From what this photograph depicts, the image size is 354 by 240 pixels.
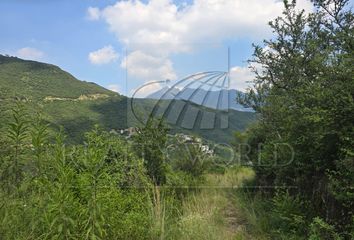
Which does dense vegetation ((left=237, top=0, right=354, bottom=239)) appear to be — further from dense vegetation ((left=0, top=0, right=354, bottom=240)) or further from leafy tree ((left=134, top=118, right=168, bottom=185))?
leafy tree ((left=134, top=118, right=168, bottom=185))

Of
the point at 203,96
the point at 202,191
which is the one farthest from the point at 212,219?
the point at 203,96

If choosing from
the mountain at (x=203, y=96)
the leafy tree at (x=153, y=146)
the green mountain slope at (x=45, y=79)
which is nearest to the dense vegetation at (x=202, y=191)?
the leafy tree at (x=153, y=146)

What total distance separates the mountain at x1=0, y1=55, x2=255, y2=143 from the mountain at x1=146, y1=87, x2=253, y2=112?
289mm

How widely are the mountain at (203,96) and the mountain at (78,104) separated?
289 mm

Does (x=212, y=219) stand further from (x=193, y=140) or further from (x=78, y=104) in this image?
(x=78, y=104)

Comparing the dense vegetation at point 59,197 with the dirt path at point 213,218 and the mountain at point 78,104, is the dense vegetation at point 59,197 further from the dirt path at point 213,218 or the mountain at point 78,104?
the mountain at point 78,104

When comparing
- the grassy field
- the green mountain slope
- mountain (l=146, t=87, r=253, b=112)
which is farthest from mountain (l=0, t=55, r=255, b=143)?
the grassy field

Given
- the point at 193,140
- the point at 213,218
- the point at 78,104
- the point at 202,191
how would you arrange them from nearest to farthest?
the point at 213,218 → the point at 202,191 → the point at 193,140 → the point at 78,104

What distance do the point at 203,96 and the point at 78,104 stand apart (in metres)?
11.0

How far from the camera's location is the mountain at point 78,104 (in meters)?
13.6

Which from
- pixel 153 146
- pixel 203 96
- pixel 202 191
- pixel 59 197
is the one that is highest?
pixel 203 96

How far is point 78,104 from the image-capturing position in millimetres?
23438

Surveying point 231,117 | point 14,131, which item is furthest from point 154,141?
point 231,117

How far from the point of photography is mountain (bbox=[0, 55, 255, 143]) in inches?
535
